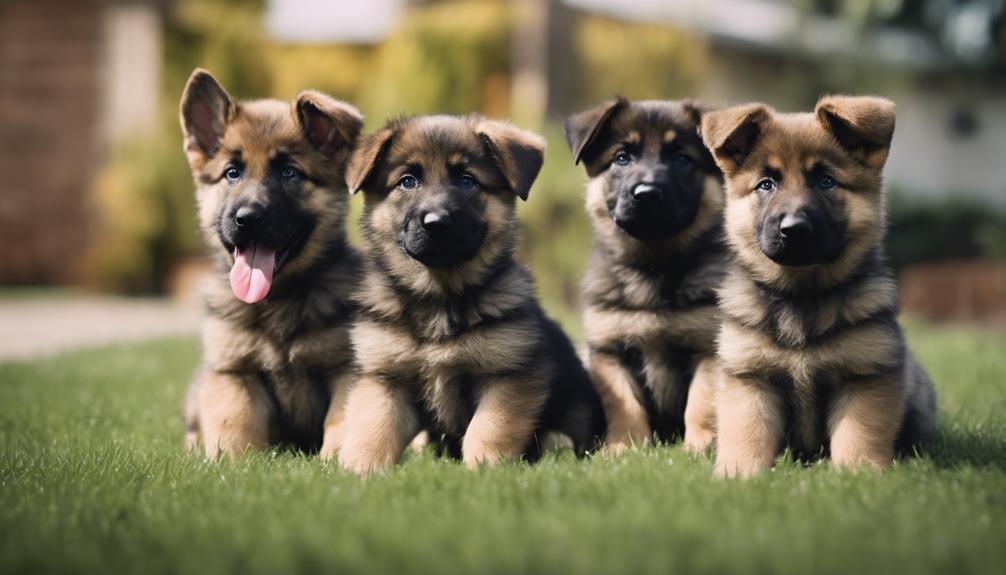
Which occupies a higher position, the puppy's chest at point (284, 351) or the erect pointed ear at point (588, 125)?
the erect pointed ear at point (588, 125)

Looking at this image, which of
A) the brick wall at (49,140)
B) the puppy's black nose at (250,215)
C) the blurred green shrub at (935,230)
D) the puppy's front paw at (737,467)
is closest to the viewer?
the puppy's front paw at (737,467)

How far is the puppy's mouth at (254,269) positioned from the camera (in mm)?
4465

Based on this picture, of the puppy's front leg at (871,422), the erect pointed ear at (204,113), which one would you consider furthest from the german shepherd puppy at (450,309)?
the puppy's front leg at (871,422)

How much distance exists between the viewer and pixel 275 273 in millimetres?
4566

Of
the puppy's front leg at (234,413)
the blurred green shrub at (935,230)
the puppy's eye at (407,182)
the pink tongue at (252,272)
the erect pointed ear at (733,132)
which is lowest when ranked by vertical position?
the blurred green shrub at (935,230)

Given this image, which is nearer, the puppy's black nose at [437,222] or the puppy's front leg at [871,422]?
the puppy's front leg at [871,422]

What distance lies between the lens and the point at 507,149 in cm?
429

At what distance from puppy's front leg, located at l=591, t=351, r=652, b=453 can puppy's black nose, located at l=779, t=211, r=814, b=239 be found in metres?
1.26

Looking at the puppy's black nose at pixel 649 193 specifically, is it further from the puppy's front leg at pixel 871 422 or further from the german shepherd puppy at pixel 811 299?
the puppy's front leg at pixel 871 422

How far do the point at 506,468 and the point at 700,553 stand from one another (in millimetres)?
1224

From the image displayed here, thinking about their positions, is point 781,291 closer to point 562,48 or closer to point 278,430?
point 278,430

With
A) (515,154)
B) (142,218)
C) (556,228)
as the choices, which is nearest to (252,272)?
(515,154)

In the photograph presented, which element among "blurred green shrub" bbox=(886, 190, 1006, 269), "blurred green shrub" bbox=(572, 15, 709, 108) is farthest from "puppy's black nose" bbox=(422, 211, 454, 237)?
"blurred green shrub" bbox=(886, 190, 1006, 269)

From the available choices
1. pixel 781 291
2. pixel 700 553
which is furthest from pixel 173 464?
pixel 781 291
